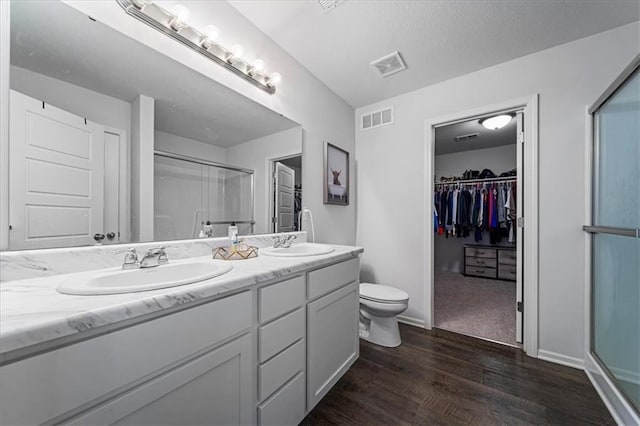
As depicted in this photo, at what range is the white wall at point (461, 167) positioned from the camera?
13.7 feet

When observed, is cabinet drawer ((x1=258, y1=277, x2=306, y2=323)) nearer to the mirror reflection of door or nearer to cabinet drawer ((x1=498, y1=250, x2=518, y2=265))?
the mirror reflection of door

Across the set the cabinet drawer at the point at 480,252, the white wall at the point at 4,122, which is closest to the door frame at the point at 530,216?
the cabinet drawer at the point at 480,252

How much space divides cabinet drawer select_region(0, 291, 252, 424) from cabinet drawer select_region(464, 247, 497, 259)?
451cm

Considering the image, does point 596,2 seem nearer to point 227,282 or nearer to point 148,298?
point 227,282

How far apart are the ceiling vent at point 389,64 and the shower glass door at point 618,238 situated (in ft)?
4.25

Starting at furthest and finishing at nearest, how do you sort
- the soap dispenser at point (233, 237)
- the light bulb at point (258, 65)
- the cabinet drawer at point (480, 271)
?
the cabinet drawer at point (480, 271)
the light bulb at point (258, 65)
the soap dispenser at point (233, 237)

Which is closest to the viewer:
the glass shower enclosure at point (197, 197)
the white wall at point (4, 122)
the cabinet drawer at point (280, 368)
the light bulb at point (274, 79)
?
the white wall at point (4, 122)

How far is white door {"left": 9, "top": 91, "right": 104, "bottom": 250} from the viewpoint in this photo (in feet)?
2.78

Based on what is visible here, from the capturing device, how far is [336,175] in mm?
2406

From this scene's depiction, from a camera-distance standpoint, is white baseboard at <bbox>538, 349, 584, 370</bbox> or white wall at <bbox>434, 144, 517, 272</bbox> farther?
white wall at <bbox>434, 144, 517, 272</bbox>

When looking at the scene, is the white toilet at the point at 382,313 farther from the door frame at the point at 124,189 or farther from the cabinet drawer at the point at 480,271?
the cabinet drawer at the point at 480,271

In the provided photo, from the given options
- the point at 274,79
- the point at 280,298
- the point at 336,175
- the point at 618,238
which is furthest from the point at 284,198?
the point at 618,238

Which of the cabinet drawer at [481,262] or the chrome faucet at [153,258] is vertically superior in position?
the chrome faucet at [153,258]

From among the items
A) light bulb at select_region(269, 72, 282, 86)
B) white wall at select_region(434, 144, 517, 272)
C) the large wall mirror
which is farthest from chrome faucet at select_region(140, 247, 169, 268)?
white wall at select_region(434, 144, 517, 272)
